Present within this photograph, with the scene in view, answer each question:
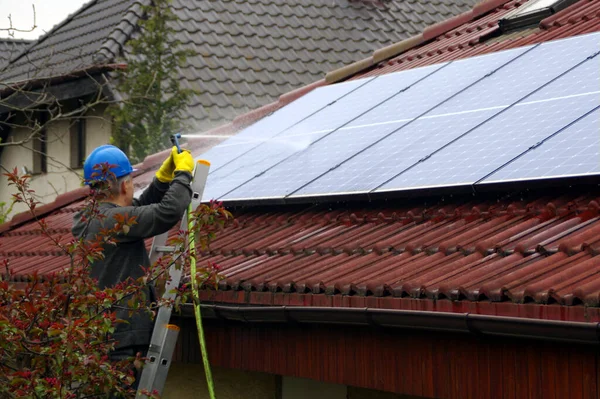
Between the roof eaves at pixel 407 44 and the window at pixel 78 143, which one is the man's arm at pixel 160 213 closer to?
the roof eaves at pixel 407 44

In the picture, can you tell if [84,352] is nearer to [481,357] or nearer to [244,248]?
[481,357]

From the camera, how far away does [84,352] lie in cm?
486

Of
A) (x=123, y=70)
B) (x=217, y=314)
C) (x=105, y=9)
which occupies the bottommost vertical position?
(x=217, y=314)

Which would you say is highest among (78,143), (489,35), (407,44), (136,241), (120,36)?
(120,36)

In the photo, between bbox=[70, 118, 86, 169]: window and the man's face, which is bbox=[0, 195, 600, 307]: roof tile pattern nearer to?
the man's face

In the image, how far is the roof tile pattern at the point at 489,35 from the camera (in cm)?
799

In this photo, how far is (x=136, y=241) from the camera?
6.31m

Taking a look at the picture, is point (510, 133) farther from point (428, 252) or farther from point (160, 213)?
point (160, 213)

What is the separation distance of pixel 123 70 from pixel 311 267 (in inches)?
421

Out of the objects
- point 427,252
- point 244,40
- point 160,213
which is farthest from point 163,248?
point 244,40

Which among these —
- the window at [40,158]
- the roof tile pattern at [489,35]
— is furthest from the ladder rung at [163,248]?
the window at [40,158]

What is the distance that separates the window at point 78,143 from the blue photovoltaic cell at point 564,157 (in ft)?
47.0

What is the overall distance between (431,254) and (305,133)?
2934 mm

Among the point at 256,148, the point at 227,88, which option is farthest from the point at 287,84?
the point at 256,148
